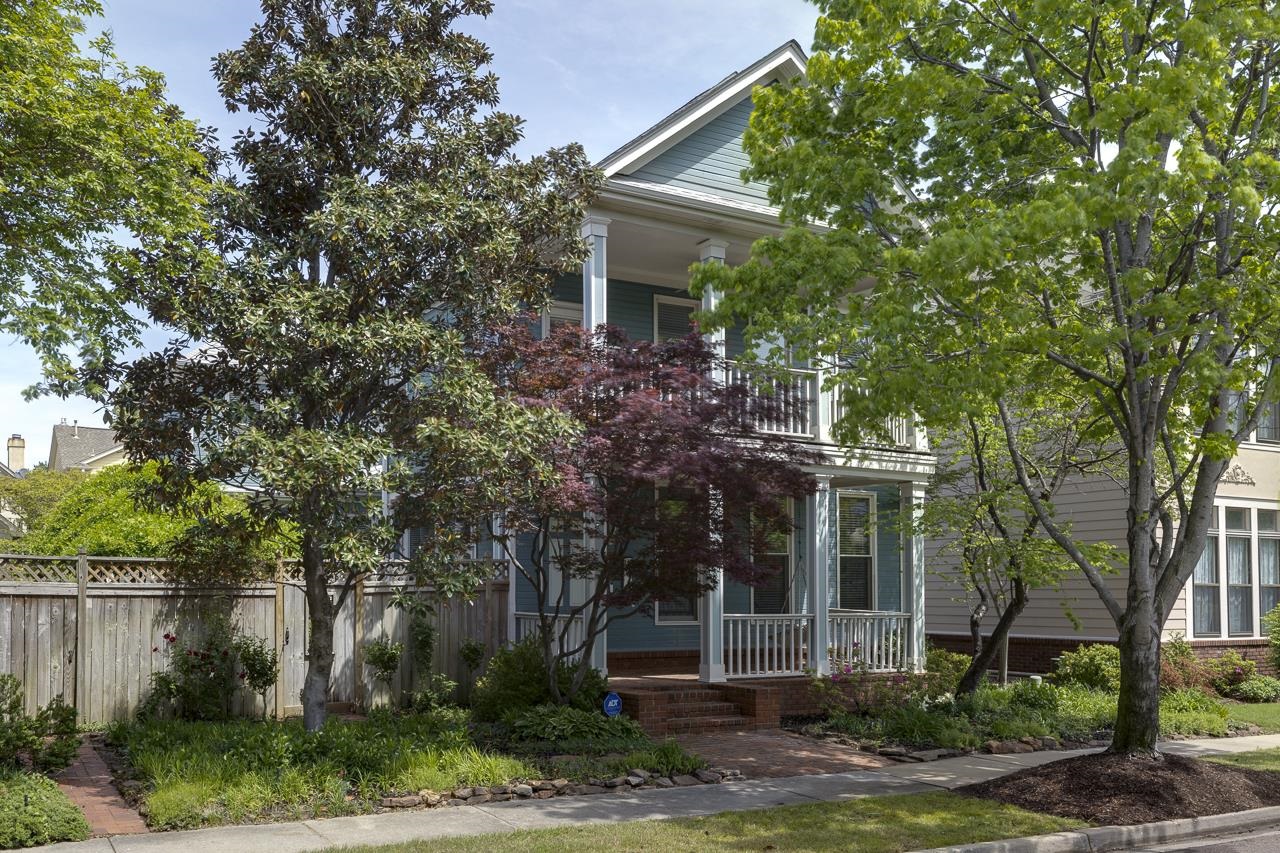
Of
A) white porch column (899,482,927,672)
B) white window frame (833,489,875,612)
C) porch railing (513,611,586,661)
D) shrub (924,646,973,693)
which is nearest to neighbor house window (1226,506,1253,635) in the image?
white window frame (833,489,875,612)

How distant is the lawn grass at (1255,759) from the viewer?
41.5 ft

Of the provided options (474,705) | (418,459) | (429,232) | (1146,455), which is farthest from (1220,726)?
(429,232)

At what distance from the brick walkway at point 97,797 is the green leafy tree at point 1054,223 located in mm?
7577

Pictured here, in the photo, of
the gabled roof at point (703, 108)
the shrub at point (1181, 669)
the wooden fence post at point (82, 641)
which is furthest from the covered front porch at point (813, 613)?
the wooden fence post at point (82, 641)

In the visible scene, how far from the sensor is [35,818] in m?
8.31

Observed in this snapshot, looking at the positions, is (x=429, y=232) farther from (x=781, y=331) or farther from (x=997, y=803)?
(x=997, y=803)

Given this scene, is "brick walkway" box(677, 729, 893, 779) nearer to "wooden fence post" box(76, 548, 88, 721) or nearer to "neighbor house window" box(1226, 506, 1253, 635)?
"wooden fence post" box(76, 548, 88, 721)

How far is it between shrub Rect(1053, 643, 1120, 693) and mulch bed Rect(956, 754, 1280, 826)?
22.0 ft

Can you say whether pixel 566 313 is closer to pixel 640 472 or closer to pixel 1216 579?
pixel 640 472

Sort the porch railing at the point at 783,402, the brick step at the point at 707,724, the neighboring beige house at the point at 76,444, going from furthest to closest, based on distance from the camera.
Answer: the neighboring beige house at the point at 76,444 → the brick step at the point at 707,724 → the porch railing at the point at 783,402

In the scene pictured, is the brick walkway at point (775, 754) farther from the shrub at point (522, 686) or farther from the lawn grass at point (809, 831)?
the lawn grass at point (809, 831)

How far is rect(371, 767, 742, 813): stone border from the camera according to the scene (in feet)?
32.7

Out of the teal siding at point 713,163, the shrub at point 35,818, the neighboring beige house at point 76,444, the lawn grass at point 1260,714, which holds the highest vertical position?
the teal siding at point 713,163

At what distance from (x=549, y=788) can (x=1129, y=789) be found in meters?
5.50
